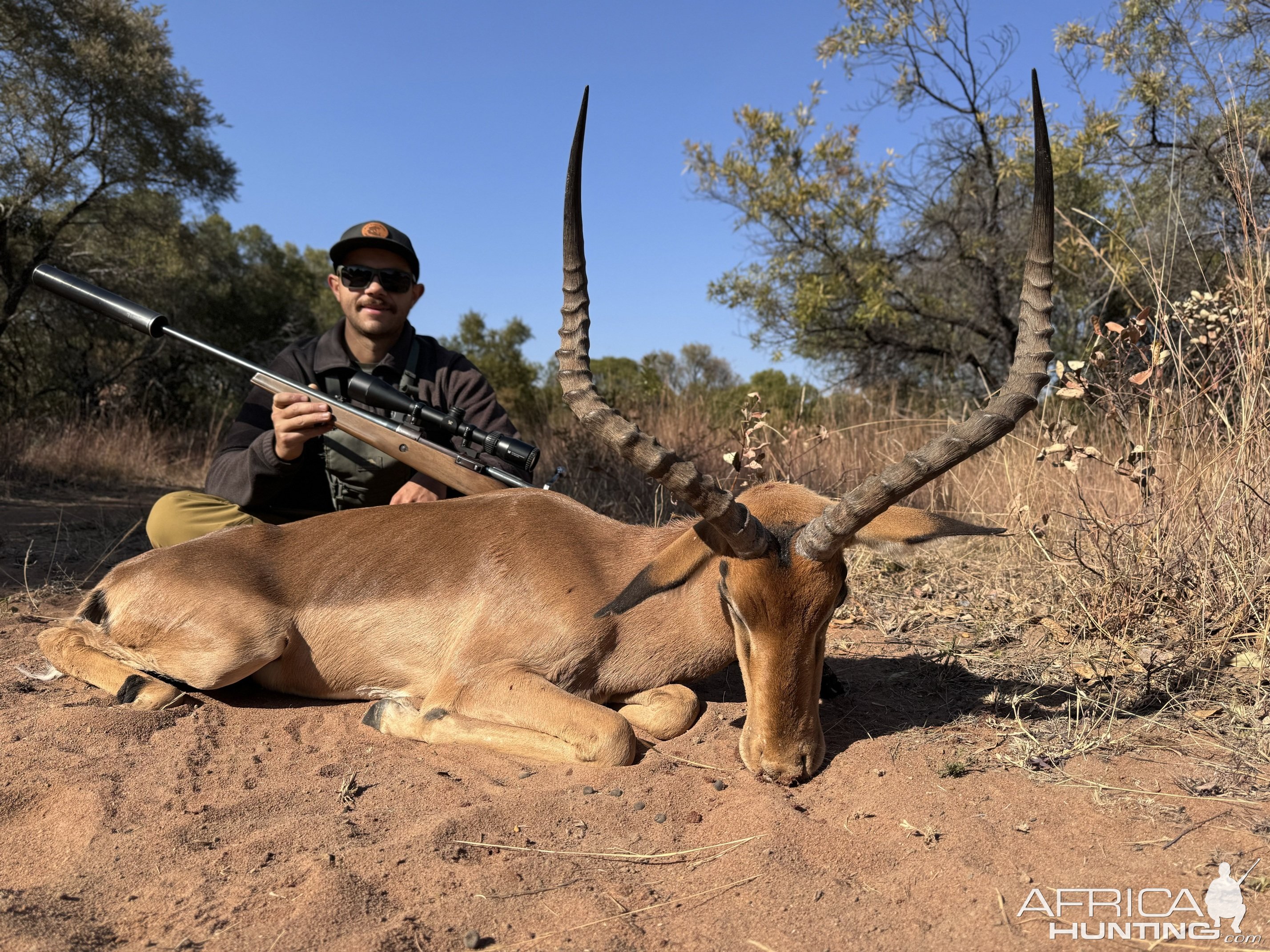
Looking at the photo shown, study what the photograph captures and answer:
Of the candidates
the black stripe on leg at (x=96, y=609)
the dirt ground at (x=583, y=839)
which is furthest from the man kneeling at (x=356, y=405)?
the dirt ground at (x=583, y=839)

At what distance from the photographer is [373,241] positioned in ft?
20.7

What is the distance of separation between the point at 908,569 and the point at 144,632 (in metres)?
5.45

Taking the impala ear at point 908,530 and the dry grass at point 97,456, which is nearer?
the impala ear at point 908,530

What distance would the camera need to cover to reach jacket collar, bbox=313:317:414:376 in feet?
20.3

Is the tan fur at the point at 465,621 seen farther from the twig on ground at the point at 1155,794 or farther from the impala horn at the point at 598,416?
the twig on ground at the point at 1155,794

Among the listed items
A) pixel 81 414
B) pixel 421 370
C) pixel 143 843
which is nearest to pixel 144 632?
pixel 143 843

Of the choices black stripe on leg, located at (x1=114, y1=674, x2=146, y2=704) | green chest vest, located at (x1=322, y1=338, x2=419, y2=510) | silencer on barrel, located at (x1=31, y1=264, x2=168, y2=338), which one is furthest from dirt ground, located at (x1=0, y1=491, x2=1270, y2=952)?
silencer on barrel, located at (x1=31, y1=264, x2=168, y2=338)

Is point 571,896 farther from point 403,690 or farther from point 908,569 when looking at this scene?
point 908,569

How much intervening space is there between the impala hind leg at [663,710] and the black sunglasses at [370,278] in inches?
144

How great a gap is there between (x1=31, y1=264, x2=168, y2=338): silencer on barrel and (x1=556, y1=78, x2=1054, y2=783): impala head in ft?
12.7

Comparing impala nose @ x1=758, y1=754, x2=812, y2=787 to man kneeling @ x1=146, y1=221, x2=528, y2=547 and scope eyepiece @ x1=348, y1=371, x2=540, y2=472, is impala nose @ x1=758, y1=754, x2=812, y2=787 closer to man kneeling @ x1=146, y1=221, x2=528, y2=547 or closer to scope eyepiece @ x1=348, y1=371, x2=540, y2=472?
scope eyepiece @ x1=348, y1=371, x2=540, y2=472

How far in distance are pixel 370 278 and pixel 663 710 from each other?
3.95 m

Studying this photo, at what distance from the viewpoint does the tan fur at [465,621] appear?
3.89 metres

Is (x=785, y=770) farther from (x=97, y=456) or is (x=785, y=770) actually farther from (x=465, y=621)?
(x=97, y=456)
